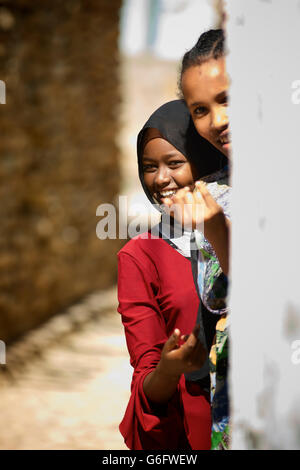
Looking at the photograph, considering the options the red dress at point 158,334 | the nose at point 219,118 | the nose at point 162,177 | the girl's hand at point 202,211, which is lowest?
the red dress at point 158,334

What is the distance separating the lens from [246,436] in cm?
86

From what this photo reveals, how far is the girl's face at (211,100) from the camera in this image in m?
1.02

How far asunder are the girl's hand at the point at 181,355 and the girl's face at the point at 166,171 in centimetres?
28

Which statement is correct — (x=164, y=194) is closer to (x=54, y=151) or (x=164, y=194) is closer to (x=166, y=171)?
(x=166, y=171)

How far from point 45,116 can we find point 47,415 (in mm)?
2298

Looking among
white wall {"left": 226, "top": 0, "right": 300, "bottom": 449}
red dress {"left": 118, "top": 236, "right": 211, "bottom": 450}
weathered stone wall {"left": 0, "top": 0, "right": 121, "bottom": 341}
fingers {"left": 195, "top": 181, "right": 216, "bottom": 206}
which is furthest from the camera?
weathered stone wall {"left": 0, "top": 0, "right": 121, "bottom": 341}

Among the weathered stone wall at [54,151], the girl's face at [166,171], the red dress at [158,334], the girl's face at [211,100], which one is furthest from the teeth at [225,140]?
the weathered stone wall at [54,151]

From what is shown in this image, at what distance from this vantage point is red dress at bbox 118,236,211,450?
109 centimetres

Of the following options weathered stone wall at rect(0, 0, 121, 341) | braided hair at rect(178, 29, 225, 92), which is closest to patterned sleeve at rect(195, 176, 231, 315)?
braided hair at rect(178, 29, 225, 92)

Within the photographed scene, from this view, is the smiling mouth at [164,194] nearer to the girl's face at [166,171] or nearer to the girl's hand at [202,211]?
the girl's face at [166,171]

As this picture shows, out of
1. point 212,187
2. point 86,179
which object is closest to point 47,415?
point 86,179

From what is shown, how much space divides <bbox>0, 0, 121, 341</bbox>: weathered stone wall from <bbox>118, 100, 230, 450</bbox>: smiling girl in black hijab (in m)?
3.21

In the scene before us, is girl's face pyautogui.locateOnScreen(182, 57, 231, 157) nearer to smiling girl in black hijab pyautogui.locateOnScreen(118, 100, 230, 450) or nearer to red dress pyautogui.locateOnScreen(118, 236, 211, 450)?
smiling girl in black hijab pyautogui.locateOnScreen(118, 100, 230, 450)

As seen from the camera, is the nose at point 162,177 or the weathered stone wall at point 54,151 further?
the weathered stone wall at point 54,151
